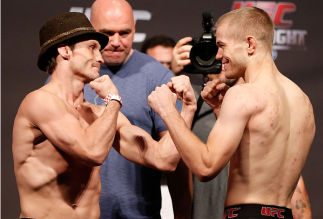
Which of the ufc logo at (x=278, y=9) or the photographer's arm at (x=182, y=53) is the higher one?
the ufc logo at (x=278, y=9)

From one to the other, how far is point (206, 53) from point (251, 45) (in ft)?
2.48

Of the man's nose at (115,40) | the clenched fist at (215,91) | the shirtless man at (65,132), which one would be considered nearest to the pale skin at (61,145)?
the shirtless man at (65,132)

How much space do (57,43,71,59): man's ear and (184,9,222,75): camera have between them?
846 millimetres

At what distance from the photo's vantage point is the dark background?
139 inches

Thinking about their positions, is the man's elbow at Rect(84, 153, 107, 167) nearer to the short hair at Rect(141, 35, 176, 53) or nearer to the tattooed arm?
the tattooed arm

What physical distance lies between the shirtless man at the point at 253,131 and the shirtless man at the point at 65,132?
35 centimetres

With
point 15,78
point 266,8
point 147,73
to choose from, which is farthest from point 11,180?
point 266,8

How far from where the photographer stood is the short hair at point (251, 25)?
171 cm

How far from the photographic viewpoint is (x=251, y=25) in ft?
5.60

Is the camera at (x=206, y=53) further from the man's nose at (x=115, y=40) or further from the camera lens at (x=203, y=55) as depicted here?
the man's nose at (x=115, y=40)

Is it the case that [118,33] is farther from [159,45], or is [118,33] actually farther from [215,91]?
[159,45]

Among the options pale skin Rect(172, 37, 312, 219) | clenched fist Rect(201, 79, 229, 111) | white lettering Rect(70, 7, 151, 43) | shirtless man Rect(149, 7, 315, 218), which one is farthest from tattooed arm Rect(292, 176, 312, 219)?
white lettering Rect(70, 7, 151, 43)

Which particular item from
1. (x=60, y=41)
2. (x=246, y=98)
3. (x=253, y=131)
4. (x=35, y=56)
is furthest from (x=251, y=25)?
(x=35, y=56)

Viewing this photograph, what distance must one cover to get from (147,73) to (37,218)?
1259 mm
